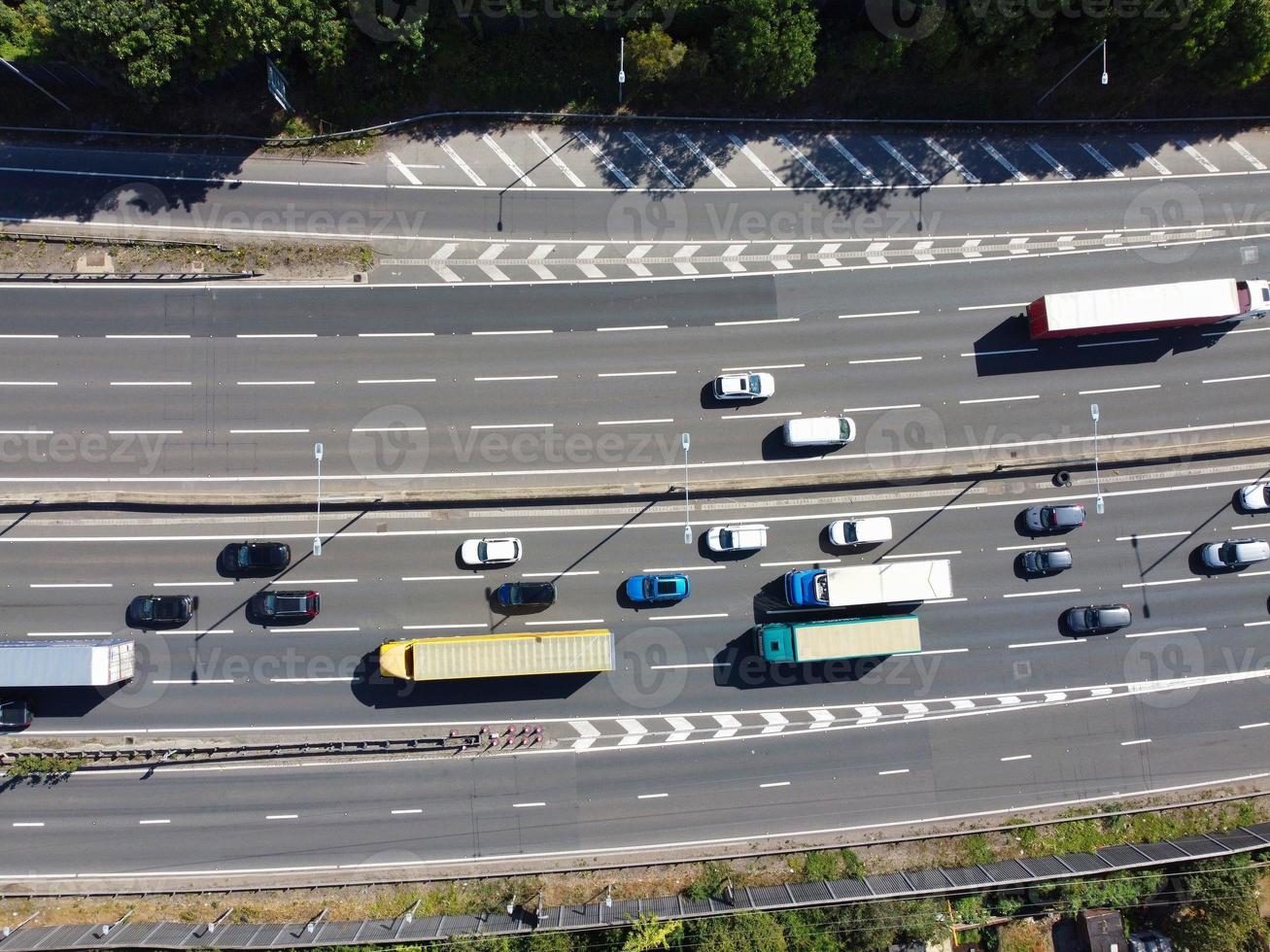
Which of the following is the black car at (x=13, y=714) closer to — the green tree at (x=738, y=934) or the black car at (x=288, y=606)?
the black car at (x=288, y=606)

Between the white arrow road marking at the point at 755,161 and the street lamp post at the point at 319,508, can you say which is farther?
the white arrow road marking at the point at 755,161

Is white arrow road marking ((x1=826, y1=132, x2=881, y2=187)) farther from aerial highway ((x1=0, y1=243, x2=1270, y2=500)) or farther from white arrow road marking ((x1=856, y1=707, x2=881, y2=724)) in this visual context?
white arrow road marking ((x1=856, y1=707, x2=881, y2=724))

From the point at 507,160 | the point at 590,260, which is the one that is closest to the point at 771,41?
the point at 590,260

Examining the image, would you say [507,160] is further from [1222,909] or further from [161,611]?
[1222,909]

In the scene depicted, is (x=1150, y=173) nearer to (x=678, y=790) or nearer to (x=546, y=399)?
(x=546, y=399)

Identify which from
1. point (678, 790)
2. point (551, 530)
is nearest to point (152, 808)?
A: point (551, 530)

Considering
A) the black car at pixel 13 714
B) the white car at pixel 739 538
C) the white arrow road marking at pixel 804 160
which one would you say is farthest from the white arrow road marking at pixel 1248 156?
the black car at pixel 13 714
